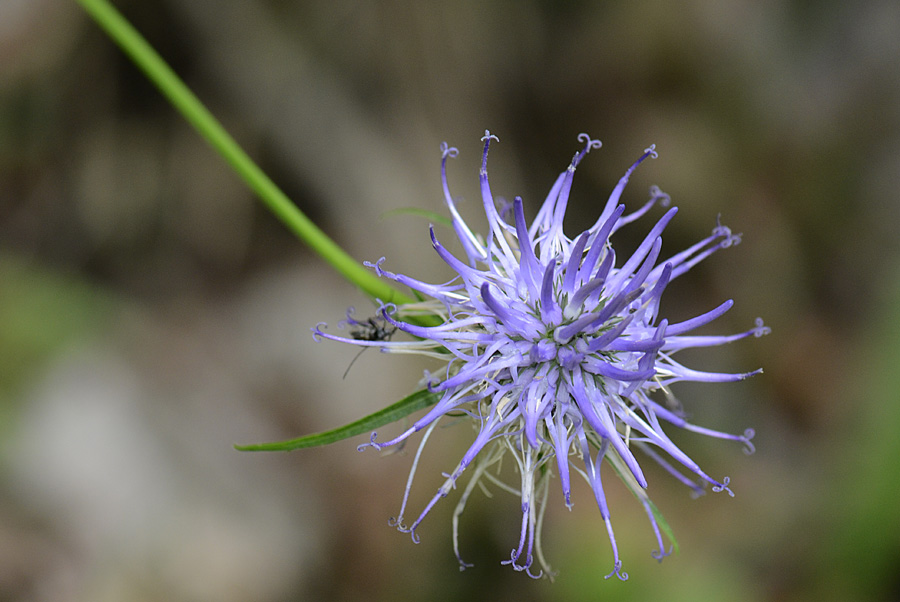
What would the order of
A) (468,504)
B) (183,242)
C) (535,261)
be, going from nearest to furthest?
(535,261) < (468,504) < (183,242)

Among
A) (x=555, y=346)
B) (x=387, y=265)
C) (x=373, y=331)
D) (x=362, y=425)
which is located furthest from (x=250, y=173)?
(x=387, y=265)

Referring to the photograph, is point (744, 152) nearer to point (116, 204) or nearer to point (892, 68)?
point (892, 68)

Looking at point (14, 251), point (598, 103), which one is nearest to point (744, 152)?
point (598, 103)

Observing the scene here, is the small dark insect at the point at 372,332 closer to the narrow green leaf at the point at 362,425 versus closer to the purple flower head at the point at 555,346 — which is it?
the purple flower head at the point at 555,346

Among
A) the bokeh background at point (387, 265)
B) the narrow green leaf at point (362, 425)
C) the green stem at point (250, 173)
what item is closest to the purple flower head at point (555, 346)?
the narrow green leaf at point (362, 425)

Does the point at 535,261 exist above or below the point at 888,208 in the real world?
below

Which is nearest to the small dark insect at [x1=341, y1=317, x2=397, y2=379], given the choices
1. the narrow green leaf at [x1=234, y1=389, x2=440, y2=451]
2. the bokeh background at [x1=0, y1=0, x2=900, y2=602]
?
the narrow green leaf at [x1=234, y1=389, x2=440, y2=451]
